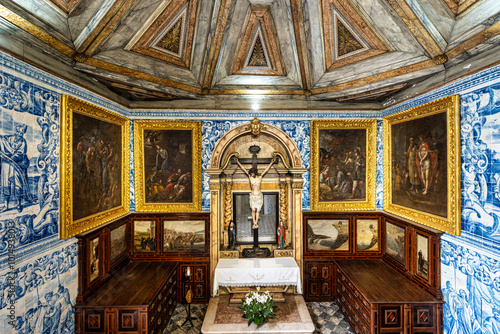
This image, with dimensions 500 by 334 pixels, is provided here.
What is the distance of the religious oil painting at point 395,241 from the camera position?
20.6 ft

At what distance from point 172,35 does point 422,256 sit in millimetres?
7563

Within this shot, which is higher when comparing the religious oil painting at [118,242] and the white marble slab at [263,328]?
the religious oil painting at [118,242]

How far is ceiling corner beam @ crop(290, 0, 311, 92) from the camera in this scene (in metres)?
5.06

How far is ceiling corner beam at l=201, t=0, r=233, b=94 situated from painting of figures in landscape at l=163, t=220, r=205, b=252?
3963 mm

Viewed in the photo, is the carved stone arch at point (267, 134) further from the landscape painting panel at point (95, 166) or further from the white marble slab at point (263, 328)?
the white marble slab at point (263, 328)

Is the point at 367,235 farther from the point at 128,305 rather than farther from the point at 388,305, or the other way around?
the point at 128,305

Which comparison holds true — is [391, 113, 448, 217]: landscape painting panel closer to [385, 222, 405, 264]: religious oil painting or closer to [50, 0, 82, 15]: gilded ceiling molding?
[385, 222, 405, 264]: religious oil painting

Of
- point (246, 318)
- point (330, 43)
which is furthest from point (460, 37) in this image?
point (246, 318)

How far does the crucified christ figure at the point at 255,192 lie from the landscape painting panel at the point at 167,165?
1567 millimetres

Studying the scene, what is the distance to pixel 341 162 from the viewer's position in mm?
7387

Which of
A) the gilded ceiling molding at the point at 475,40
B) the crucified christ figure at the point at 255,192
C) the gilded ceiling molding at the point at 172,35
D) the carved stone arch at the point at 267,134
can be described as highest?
the gilded ceiling molding at the point at 172,35

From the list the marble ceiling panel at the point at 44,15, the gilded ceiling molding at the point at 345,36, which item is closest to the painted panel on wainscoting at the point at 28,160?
the marble ceiling panel at the point at 44,15

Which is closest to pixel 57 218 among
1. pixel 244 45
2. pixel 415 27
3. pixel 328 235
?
pixel 244 45

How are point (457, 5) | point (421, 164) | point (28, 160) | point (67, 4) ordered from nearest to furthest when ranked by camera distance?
1. point (28, 160)
2. point (67, 4)
3. point (457, 5)
4. point (421, 164)
